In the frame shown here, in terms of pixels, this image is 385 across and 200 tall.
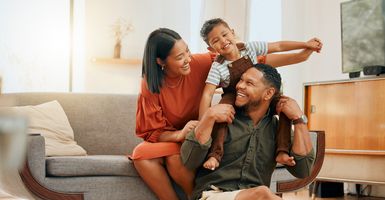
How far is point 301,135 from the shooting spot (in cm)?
195

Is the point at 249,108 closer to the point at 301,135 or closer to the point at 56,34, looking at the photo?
the point at 301,135

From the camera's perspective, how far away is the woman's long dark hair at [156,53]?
2211 mm

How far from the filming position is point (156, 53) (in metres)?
2.24

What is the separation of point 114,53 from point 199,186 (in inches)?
149

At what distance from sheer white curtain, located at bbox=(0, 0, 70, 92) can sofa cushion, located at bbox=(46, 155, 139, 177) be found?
8.66 ft

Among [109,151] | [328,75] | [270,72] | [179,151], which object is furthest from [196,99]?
[328,75]

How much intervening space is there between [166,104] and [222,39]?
0.38 metres

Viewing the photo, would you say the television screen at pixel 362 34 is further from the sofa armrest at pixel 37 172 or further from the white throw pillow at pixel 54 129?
the sofa armrest at pixel 37 172

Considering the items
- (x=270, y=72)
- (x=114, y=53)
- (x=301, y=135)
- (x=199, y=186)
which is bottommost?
(x=199, y=186)

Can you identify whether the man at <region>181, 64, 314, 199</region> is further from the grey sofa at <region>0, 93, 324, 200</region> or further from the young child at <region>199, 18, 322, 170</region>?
the grey sofa at <region>0, 93, 324, 200</region>

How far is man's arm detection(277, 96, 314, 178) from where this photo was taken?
1.95 meters

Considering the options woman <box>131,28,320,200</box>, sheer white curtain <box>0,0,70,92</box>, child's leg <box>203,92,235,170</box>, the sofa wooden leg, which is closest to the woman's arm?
woman <box>131,28,320,200</box>

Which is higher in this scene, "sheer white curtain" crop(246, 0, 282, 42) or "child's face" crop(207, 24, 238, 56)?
"sheer white curtain" crop(246, 0, 282, 42)

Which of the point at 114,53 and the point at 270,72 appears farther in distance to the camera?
the point at 114,53
